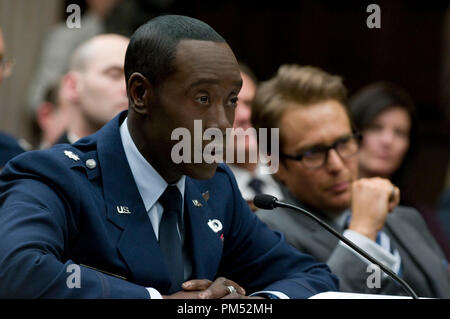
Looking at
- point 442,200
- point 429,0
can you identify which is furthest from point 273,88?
point 429,0

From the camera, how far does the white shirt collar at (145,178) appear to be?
186 cm

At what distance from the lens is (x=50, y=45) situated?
4621mm

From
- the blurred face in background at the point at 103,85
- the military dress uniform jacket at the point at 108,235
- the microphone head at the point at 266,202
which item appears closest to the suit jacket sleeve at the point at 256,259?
the military dress uniform jacket at the point at 108,235

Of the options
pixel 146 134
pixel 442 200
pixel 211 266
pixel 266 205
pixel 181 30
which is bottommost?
pixel 442 200

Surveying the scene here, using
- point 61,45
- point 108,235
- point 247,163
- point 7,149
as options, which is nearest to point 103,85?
point 7,149

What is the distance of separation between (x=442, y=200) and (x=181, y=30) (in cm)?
268

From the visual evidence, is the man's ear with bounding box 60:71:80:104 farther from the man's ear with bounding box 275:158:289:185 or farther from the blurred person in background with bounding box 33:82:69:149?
the man's ear with bounding box 275:158:289:185

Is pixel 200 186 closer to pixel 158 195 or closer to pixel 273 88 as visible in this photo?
pixel 158 195

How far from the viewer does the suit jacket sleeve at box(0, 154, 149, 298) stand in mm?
1518

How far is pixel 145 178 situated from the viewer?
1.86 metres

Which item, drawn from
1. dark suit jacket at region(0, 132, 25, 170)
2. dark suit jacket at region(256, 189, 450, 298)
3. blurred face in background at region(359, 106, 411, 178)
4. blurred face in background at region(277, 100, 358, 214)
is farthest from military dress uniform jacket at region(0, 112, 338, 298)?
blurred face in background at region(359, 106, 411, 178)

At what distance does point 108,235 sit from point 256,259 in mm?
566
